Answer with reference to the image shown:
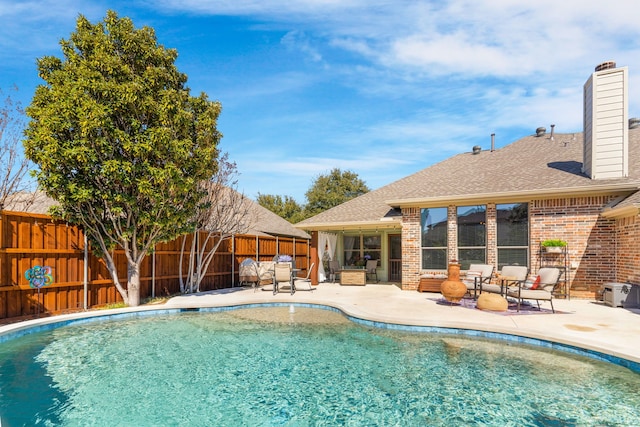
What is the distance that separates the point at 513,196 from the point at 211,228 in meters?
9.79

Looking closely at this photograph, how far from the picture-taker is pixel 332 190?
37094mm

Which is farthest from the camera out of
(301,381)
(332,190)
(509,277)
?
(332,190)

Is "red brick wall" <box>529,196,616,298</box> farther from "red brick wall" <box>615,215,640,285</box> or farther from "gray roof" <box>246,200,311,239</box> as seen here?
"gray roof" <box>246,200,311,239</box>

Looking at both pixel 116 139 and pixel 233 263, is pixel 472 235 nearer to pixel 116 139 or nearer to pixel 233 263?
pixel 233 263

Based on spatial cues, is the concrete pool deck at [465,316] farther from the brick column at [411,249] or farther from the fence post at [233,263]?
the fence post at [233,263]

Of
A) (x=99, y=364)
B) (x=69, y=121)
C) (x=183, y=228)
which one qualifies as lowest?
(x=99, y=364)

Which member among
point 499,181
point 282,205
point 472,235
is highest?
point 282,205

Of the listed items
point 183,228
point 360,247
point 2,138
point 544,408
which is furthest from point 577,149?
point 2,138

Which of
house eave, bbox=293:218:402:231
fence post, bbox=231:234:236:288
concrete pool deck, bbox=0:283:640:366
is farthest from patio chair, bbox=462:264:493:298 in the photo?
fence post, bbox=231:234:236:288

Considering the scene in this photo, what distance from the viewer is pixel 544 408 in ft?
13.3

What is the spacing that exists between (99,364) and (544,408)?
604cm

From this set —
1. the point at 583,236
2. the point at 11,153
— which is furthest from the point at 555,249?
the point at 11,153

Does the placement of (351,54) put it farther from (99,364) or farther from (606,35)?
(99,364)

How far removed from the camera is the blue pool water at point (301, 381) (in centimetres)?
393
